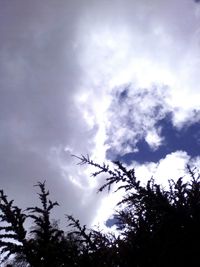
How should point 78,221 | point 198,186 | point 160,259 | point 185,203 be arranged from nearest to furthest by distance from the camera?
point 160,259 → point 185,203 → point 198,186 → point 78,221

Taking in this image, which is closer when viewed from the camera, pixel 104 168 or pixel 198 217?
pixel 198 217

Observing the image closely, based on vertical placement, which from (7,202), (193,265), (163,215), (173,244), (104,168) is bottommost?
(193,265)

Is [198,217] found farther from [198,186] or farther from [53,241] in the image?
[53,241]

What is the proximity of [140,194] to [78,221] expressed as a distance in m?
4.31

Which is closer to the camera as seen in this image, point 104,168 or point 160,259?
point 160,259

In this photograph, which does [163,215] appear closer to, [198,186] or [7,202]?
[198,186]

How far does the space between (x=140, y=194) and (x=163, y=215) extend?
0.93 meters

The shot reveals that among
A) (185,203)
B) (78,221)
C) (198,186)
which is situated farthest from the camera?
(78,221)

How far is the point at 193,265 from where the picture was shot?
7.62 m

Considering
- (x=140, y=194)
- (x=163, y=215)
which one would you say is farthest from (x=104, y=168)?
(x=163, y=215)

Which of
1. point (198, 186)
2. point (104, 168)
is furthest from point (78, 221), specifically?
point (198, 186)

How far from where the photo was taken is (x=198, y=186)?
30.5 ft

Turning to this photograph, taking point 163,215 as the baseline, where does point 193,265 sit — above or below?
below

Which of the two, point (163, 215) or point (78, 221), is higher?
point (78, 221)
